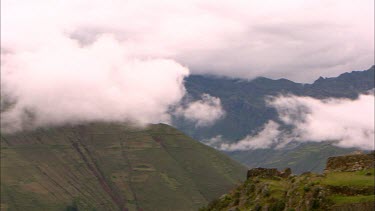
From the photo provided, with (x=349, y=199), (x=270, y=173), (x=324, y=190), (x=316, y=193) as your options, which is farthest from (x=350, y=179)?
(x=270, y=173)

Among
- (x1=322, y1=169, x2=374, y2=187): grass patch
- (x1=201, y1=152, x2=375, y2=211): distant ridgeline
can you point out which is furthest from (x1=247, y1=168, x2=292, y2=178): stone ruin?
(x1=322, y1=169, x2=374, y2=187): grass patch

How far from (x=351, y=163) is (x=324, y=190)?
7.38 meters

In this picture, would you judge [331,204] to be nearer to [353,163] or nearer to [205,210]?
[353,163]

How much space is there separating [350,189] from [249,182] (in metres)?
29.9

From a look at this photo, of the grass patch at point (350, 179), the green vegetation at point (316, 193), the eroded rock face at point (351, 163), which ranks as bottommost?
the green vegetation at point (316, 193)

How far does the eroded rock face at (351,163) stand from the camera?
5021cm

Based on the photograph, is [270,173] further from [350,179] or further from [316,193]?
[350,179]

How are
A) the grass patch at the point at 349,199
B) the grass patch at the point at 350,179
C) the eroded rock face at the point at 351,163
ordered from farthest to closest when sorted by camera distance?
the eroded rock face at the point at 351,163
the grass patch at the point at 350,179
the grass patch at the point at 349,199

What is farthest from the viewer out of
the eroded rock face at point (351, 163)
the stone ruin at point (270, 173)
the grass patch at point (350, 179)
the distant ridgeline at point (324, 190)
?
the stone ruin at point (270, 173)

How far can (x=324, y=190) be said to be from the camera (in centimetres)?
4597

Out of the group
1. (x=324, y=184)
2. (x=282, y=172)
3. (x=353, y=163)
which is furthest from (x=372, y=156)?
(x=282, y=172)

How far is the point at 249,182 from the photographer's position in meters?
73.8

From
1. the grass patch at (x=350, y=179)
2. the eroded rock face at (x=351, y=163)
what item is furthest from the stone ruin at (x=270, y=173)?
the grass patch at (x=350, y=179)

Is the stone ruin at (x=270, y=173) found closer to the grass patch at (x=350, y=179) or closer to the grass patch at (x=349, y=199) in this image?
the grass patch at (x=350, y=179)
